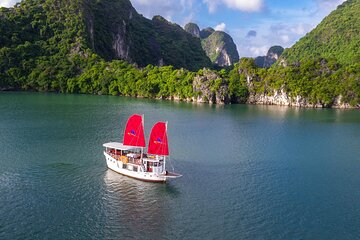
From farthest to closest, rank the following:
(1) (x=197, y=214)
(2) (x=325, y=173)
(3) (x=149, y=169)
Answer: (2) (x=325, y=173)
(3) (x=149, y=169)
(1) (x=197, y=214)

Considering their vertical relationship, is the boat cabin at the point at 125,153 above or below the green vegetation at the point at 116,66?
below

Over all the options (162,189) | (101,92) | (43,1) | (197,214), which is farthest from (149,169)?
(43,1)

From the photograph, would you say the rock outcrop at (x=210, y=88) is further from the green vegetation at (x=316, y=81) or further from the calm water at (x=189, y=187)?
the calm water at (x=189, y=187)

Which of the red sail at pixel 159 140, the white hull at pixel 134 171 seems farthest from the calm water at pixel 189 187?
the red sail at pixel 159 140

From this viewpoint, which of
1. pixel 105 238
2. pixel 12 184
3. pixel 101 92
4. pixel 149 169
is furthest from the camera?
pixel 101 92

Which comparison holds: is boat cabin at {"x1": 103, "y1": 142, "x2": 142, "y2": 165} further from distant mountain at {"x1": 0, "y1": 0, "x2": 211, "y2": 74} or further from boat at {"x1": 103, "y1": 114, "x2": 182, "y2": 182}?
distant mountain at {"x1": 0, "y1": 0, "x2": 211, "y2": 74}

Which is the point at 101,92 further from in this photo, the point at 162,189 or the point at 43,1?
the point at 162,189

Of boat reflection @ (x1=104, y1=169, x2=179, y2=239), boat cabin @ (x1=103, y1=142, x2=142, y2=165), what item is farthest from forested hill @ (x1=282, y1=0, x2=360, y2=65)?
boat reflection @ (x1=104, y1=169, x2=179, y2=239)
